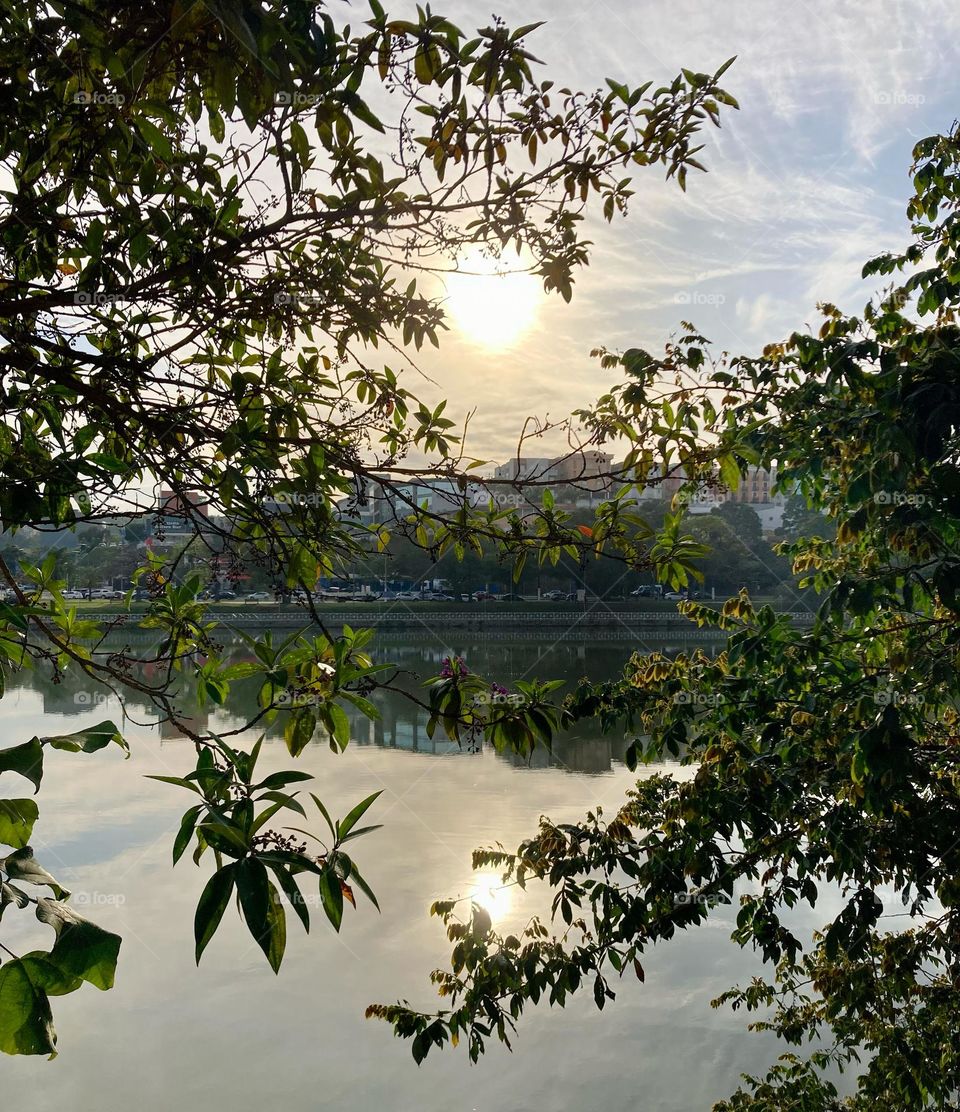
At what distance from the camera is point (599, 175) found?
1.62 metres

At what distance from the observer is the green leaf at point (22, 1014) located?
2.25ft

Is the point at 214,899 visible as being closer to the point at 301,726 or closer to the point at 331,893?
the point at 331,893

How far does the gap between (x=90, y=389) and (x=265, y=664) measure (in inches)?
21.2

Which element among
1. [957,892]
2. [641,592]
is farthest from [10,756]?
[641,592]

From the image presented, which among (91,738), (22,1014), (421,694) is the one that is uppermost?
(91,738)

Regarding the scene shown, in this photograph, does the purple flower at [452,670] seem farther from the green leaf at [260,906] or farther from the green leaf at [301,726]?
the green leaf at [260,906]

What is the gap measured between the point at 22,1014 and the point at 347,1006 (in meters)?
5.77

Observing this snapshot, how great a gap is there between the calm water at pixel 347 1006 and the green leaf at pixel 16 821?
13.2 feet

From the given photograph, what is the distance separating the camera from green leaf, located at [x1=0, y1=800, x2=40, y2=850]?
2.88 feet

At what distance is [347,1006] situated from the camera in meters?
5.86

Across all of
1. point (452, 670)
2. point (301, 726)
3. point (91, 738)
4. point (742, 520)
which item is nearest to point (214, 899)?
point (91, 738)

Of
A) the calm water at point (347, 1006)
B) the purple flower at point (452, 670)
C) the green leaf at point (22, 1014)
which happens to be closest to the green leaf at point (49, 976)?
the green leaf at point (22, 1014)

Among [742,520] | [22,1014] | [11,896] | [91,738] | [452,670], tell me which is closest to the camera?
[22,1014]

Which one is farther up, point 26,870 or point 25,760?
point 25,760
